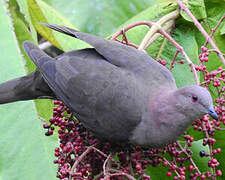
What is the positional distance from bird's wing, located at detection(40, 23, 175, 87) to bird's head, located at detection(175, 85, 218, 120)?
21 centimetres

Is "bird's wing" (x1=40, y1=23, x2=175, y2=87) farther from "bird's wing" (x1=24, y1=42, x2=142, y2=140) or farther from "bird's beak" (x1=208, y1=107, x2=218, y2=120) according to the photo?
"bird's beak" (x1=208, y1=107, x2=218, y2=120)

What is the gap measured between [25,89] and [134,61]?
2.44 feet

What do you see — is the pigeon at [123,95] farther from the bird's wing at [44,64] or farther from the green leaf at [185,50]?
the green leaf at [185,50]

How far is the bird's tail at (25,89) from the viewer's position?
2.55 m

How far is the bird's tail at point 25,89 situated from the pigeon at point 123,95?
16cm

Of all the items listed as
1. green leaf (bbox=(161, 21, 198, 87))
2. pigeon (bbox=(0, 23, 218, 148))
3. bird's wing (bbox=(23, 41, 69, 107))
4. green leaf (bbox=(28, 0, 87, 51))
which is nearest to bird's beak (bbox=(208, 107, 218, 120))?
pigeon (bbox=(0, 23, 218, 148))

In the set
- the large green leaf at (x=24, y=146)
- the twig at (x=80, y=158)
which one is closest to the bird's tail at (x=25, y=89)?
the large green leaf at (x=24, y=146)

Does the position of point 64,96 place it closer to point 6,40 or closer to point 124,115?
point 124,115

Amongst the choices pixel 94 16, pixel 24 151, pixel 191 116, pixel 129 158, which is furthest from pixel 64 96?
pixel 94 16

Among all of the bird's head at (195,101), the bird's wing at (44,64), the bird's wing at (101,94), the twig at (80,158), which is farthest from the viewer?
the bird's wing at (44,64)

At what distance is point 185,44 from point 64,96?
2.93 feet

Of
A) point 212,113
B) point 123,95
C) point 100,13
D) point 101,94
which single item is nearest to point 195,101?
point 212,113

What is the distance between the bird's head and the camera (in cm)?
193

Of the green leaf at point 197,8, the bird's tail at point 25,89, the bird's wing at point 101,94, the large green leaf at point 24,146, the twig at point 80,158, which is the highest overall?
the green leaf at point 197,8
